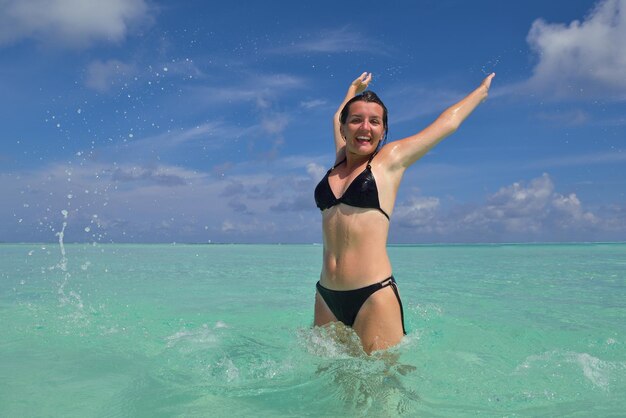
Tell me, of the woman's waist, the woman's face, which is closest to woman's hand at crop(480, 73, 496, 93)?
the woman's face

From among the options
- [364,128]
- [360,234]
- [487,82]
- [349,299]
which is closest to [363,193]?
[360,234]

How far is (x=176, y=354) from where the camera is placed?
5.11m

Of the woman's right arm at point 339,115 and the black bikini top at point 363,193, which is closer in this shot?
the black bikini top at point 363,193

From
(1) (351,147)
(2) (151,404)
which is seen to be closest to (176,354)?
(2) (151,404)

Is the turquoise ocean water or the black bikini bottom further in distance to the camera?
the black bikini bottom

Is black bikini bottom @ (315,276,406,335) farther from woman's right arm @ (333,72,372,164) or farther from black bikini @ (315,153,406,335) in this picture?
woman's right arm @ (333,72,372,164)

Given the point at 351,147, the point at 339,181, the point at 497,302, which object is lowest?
the point at 497,302

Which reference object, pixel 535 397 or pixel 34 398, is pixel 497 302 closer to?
pixel 535 397

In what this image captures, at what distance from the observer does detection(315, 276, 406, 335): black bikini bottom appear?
3.78 metres

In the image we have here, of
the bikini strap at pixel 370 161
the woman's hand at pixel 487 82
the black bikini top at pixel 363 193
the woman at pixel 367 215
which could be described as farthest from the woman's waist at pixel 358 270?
the woman's hand at pixel 487 82

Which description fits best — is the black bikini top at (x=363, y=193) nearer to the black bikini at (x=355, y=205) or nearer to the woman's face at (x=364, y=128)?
the black bikini at (x=355, y=205)

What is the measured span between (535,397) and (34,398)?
380cm

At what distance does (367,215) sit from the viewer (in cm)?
379

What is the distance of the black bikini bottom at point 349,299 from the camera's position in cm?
378
